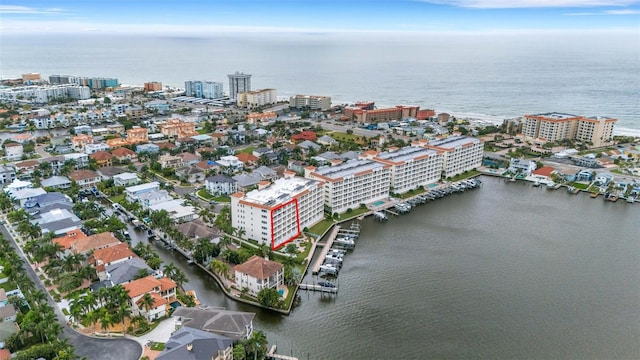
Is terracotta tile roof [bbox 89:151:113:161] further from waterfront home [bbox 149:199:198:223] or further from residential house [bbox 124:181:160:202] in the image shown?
waterfront home [bbox 149:199:198:223]

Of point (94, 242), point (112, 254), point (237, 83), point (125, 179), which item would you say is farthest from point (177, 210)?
point (237, 83)

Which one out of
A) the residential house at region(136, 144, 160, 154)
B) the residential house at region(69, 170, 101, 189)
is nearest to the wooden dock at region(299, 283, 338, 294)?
the residential house at region(69, 170, 101, 189)

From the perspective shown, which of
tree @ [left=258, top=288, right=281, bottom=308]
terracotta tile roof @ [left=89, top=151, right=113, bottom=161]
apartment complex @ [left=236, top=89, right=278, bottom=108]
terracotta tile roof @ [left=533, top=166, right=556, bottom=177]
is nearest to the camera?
tree @ [left=258, top=288, right=281, bottom=308]

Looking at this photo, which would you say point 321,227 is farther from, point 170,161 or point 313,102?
point 313,102

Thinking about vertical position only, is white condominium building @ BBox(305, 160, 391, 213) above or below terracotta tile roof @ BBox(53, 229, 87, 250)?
above

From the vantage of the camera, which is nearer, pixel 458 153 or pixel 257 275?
pixel 257 275

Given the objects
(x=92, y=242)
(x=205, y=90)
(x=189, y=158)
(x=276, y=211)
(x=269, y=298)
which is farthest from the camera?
(x=205, y=90)

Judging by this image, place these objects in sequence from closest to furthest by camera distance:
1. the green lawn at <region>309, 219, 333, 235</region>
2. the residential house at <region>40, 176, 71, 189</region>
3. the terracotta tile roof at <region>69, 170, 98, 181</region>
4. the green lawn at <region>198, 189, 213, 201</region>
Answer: the green lawn at <region>309, 219, 333, 235</region> → the green lawn at <region>198, 189, 213, 201</region> → the residential house at <region>40, 176, 71, 189</region> → the terracotta tile roof at <region>69, 170, 98, 181</region>

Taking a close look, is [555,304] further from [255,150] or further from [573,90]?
[573,90]
